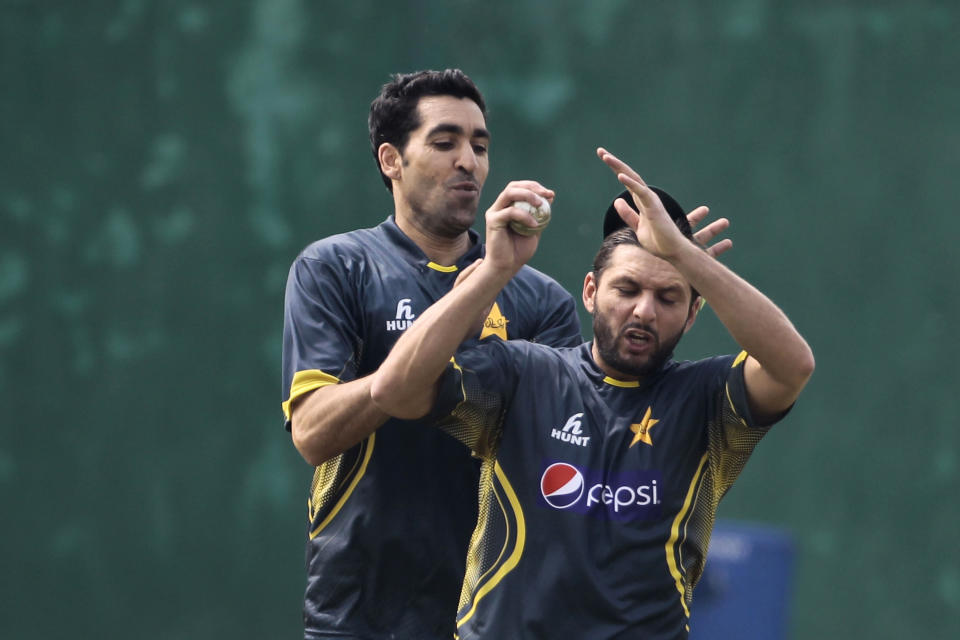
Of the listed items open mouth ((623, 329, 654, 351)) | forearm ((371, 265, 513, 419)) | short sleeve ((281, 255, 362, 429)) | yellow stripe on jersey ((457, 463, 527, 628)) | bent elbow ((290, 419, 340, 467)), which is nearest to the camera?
forearm ((371, 265, 513, 419))

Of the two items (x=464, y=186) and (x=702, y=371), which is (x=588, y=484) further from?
(x=464, y=186)

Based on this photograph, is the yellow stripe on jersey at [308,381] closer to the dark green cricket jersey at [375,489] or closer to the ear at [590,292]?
the dark green cricket jersey at [375,489]

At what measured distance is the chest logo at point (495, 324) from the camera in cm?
383

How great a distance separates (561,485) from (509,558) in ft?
0.68

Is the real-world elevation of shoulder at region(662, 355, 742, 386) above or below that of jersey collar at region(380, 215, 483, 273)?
below

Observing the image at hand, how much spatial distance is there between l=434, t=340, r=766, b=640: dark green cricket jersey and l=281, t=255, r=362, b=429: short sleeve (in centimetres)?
51

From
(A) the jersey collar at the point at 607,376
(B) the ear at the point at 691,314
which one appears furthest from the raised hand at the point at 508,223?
(B) the ear at the point at 691,314

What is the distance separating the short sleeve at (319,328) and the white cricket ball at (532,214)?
0.81 m

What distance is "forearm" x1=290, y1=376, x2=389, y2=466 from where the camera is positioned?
3.46m

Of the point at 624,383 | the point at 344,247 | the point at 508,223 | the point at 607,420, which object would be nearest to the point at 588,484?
the point at 607,420

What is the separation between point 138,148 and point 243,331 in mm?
1122

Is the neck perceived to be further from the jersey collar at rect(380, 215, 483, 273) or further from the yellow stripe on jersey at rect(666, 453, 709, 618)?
the yellow stripe on jersey at rect(666, 453, 709, 618)

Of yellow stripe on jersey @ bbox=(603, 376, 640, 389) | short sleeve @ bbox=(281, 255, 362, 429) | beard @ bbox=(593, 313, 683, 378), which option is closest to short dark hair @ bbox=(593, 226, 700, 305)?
beard @ bbox=(593, 313, 683, 378)

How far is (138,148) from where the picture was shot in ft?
23.7
